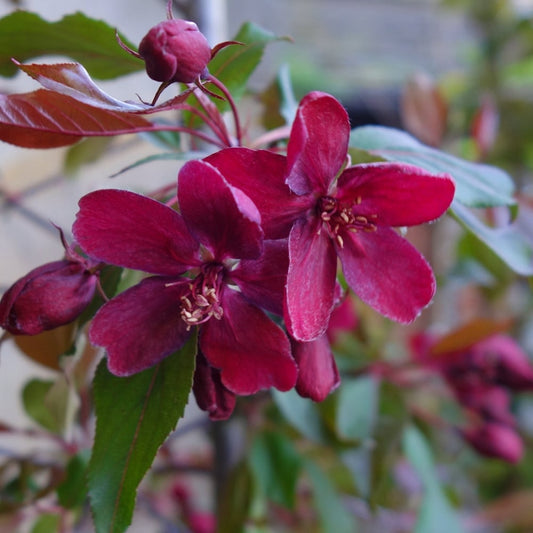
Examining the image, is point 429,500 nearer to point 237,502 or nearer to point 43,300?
point 237,502

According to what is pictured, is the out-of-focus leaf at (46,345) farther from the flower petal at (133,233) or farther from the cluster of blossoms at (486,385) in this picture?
the cluster of blossoms at (486,385)

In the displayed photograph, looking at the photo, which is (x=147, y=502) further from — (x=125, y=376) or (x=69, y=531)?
(x=125, y=376)

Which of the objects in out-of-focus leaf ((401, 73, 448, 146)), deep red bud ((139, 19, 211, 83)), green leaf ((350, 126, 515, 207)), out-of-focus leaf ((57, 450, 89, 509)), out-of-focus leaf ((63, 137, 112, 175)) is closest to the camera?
deep red bud ((139, 19, 211, 83))

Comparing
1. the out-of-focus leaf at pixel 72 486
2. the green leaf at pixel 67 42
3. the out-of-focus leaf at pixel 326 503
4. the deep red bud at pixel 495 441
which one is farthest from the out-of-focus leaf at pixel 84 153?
the deep red bud at pixel 495 441

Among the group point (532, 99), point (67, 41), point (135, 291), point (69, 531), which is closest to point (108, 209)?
point (135, 291)

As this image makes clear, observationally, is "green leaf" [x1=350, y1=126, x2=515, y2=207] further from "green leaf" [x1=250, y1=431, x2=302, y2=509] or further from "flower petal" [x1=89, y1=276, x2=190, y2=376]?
"green leaf" [x1=250, y1=431, x2=302, y2=509]

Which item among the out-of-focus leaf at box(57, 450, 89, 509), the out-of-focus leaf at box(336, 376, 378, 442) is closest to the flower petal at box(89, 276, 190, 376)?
the out-of-focus leaf at box(57, 450, 89, 509)
